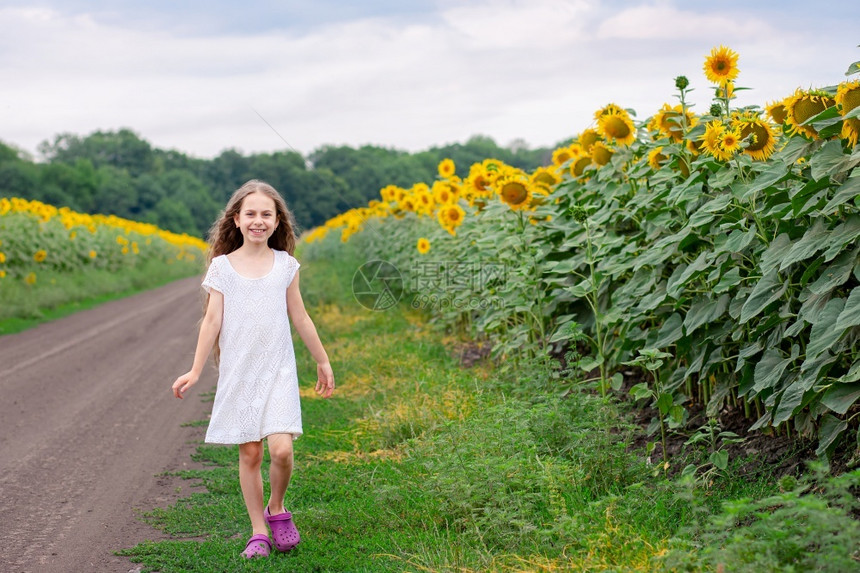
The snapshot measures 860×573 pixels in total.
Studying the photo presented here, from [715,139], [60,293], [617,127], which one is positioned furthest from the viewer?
[60,293]

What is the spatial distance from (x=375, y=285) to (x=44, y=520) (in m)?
8.59

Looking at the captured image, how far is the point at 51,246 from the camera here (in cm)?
1780

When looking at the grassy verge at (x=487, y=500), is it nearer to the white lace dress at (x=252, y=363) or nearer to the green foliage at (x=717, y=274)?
the green foliage at (x=717, y=274)

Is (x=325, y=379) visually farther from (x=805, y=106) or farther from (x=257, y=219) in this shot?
(x=805, y=106)

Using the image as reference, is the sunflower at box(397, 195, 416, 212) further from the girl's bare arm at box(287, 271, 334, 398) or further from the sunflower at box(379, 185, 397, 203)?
the girl's bare arm at box(287, 271, 334, 398)

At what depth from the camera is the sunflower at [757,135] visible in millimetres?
Result: 4180

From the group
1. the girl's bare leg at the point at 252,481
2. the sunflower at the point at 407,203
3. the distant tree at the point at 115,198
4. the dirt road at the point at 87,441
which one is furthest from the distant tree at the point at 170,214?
the girl's bare leg at the point at 252,481

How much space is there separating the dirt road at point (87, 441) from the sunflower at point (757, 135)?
3511 millimetres

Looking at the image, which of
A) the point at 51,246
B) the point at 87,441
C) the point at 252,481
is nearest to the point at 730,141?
the point at 252,481

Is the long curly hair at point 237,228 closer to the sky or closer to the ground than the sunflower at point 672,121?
closer to the ground

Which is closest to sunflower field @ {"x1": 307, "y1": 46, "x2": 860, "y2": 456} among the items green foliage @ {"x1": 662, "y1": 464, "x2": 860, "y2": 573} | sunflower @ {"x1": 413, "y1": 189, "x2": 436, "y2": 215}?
green foliage @ {"x1": 662, "y1": 464, "x2": 860, "y2": 573}

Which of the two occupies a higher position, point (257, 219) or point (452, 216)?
point (257, 219)

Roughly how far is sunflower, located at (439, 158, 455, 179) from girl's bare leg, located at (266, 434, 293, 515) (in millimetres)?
6324

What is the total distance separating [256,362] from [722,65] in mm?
2910
